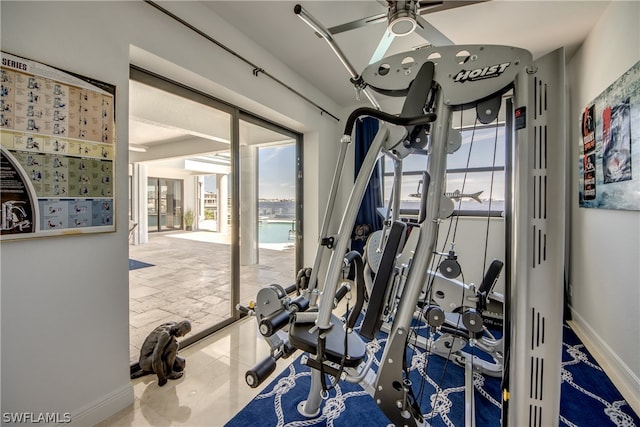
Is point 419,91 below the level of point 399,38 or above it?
below

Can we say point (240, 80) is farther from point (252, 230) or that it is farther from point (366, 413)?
point (366, 413)

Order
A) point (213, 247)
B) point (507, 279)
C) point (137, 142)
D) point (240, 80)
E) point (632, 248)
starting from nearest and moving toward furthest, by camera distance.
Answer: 1. point (507, 279)
2. point (632, 248)
3. point (240, 80)
4. point (137, 142)
5. point (213, 247)

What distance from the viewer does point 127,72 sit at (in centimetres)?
152

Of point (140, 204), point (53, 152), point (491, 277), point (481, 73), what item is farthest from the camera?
point (140, 204)

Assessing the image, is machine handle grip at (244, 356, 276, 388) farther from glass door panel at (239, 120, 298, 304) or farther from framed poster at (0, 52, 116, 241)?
glass door panel at (239, 120, 298, 304)

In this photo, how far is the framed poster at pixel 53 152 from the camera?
114 cm

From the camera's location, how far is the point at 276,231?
13.7ft

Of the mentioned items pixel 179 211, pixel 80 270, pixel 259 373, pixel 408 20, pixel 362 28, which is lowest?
pixel 259 373

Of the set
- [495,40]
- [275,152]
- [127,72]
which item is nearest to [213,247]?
[275,152]

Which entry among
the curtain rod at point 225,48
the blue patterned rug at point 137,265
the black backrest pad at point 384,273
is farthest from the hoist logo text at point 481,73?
the blue patterned rug at point 137,265

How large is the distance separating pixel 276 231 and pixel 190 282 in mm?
1393

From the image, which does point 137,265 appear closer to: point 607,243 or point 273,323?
point 273,323

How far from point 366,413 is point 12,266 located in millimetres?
1877

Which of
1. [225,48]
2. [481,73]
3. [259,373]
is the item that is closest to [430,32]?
[481,73]
